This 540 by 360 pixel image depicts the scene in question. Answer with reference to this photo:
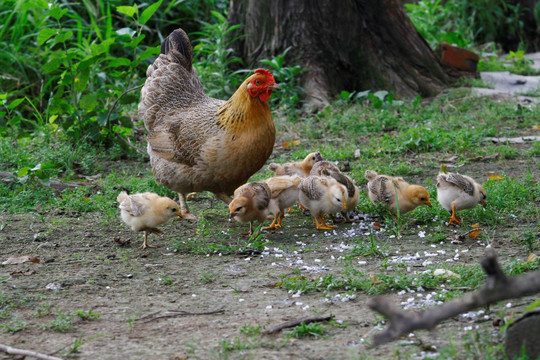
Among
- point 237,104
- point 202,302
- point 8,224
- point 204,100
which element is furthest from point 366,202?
point 8,224

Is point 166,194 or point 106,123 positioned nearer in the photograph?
point 166,194

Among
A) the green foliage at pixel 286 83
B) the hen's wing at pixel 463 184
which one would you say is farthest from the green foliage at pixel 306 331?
the green foliage at pixel 286 83

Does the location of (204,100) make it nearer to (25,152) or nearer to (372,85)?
(25,152)

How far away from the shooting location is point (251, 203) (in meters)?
5.68

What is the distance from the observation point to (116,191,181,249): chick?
17.9ft

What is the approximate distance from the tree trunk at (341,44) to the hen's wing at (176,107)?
3.08 m

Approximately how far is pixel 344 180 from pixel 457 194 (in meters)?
1.00

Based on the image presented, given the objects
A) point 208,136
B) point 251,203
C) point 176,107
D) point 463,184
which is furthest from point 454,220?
point 176,107

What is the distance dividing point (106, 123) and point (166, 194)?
1.83m

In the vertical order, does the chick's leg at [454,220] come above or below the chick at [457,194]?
below

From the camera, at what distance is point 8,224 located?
247 inches

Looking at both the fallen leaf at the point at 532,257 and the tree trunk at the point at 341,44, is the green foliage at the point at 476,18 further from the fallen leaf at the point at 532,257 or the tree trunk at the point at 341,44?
the fallen leaf at the point at 532,257

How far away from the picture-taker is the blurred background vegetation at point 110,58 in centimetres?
814

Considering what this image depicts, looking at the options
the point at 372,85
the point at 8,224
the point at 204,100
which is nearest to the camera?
the point at 8,224
